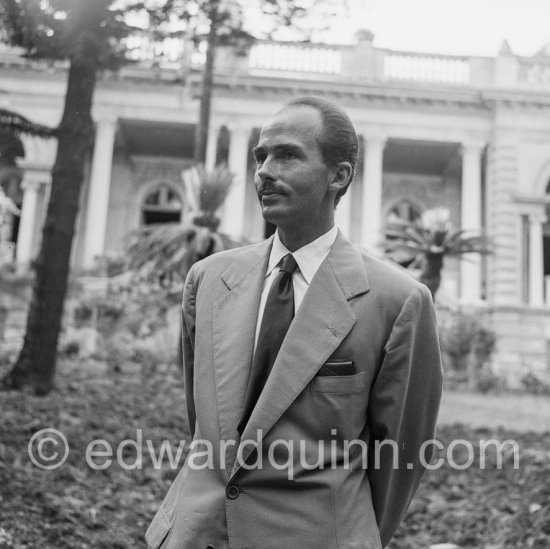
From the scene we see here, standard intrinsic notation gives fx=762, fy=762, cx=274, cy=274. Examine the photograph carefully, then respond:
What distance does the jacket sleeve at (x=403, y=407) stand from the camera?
1980 mm

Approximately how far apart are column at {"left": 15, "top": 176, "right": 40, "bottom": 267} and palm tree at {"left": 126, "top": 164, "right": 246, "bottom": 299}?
11131 mm

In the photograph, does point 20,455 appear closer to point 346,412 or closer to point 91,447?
point 91,447

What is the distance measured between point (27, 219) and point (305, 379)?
22.9 meters

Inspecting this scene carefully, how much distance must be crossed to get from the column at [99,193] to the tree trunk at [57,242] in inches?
562

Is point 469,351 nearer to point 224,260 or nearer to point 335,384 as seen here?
point 224,260

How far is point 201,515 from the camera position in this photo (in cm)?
187

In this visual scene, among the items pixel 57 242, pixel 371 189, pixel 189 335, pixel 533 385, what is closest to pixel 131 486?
pixel 57 242

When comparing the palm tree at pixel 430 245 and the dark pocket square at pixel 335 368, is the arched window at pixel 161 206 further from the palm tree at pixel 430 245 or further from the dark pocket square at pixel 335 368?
the dark pocket square at pixel 335 368

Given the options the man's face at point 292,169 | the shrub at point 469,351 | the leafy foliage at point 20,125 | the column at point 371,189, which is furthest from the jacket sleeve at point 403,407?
the column at point 371,189

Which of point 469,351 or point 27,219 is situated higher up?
point 27,219

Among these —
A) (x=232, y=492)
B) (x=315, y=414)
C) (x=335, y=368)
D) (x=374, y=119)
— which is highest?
(x=374, y=119)

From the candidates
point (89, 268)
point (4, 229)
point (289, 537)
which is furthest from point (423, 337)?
point (89, 268)

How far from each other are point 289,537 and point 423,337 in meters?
0.62

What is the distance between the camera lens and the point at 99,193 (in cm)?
2353
